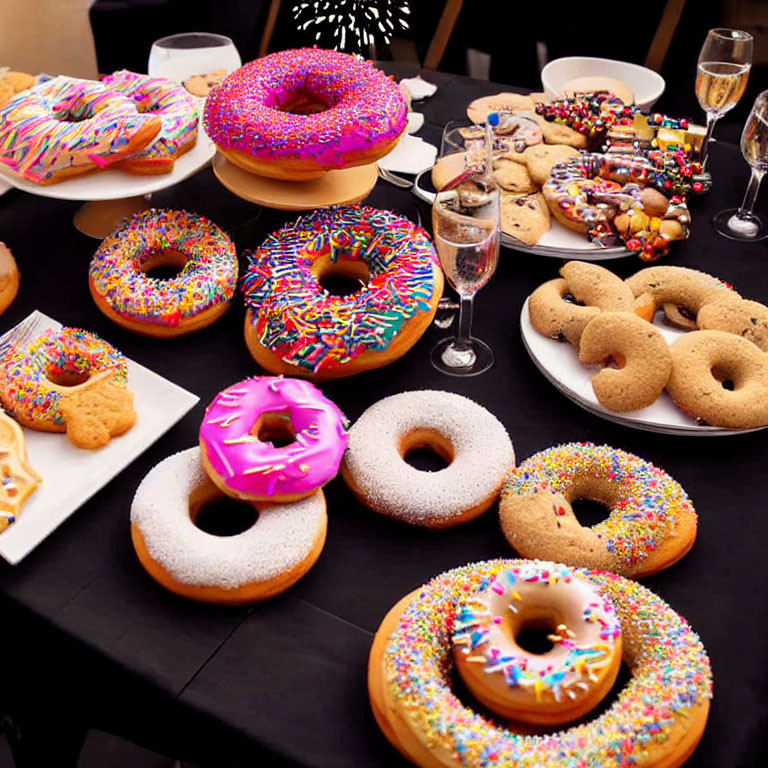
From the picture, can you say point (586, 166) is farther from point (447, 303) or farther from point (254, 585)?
point (254, 585)

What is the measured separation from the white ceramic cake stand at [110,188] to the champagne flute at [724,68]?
3.57ft

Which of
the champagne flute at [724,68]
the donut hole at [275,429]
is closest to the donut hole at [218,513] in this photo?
the donut hole at [275,429]

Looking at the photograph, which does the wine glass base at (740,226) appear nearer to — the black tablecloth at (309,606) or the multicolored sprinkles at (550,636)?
the black tablecloth at (309,606)

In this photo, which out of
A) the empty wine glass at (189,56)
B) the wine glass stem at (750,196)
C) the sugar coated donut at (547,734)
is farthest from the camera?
the empty wine glass at (189,56)

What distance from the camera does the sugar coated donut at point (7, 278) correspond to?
163 centimetres

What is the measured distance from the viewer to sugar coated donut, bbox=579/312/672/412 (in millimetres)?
1356

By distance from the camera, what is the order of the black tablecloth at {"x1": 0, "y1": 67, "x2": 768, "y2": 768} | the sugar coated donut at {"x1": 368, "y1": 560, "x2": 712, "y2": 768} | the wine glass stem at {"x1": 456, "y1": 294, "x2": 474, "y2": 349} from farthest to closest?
the wine glass stem at {"x1": 456, "y1": 294, "x2": 474, "y2": 349} < the black tablecloth at {"x1": 0, "y1": 67, "x2": 768, "y2": 768} < the sugar coated donut at {"x1": 368, "y1": 560, "x2": 712, "y2": 768}

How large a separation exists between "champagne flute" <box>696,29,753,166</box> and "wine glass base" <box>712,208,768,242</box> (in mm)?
236

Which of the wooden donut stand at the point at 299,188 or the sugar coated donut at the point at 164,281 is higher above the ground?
the wooden donut stand at the point at 299,188

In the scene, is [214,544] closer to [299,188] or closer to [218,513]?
[218,513]

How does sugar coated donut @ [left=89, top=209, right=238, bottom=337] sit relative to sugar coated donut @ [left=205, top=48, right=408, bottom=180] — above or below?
below

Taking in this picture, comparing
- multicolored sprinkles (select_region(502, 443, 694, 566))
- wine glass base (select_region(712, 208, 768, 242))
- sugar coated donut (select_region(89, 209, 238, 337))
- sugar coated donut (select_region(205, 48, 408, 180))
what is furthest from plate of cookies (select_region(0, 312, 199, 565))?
wine glass base (select_region(712, 208, 768, 242))

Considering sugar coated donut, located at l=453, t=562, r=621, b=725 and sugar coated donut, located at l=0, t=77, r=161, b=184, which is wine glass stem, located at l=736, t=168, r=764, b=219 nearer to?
sugar coated donut, located at l=453, t=562, r=621, b=725

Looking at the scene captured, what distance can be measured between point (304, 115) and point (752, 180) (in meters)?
0.97
